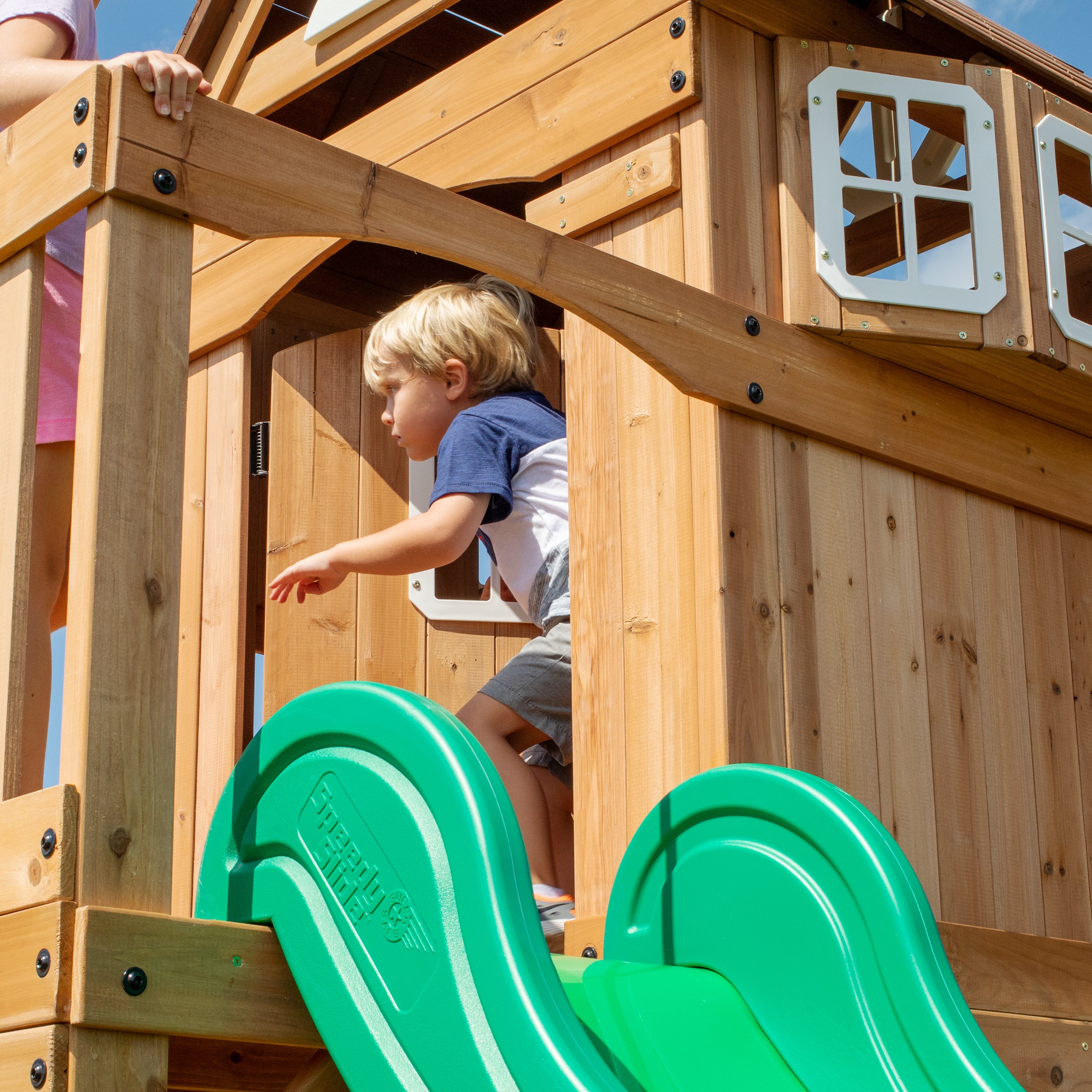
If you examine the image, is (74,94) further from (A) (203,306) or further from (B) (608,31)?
(A) (203,306)

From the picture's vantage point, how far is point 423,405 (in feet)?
13.6

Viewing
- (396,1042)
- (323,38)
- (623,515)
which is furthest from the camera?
(323,38)

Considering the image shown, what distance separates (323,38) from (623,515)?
1873mm

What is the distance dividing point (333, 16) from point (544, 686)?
2066 millimetres

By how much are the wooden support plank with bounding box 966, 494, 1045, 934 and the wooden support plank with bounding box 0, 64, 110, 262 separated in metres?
2.36

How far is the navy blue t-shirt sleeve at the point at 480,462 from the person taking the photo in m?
3.64

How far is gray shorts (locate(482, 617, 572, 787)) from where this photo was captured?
11.8 feet

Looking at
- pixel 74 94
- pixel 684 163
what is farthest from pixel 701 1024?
pixel 684 163

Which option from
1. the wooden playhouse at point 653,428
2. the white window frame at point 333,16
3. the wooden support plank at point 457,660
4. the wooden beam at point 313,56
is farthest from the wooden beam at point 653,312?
the white window frame at point 333,16

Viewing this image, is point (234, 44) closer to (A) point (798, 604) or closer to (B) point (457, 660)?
(B) point (457, 660)

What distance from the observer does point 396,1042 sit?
2119 mm

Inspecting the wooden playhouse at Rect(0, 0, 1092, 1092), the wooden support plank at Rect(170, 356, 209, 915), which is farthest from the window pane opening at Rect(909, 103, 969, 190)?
the wooden support plank at Rect(170, 356, 209, 915)

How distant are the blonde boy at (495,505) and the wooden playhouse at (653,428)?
213mm

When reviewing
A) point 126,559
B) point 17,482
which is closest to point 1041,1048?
point 126,559
